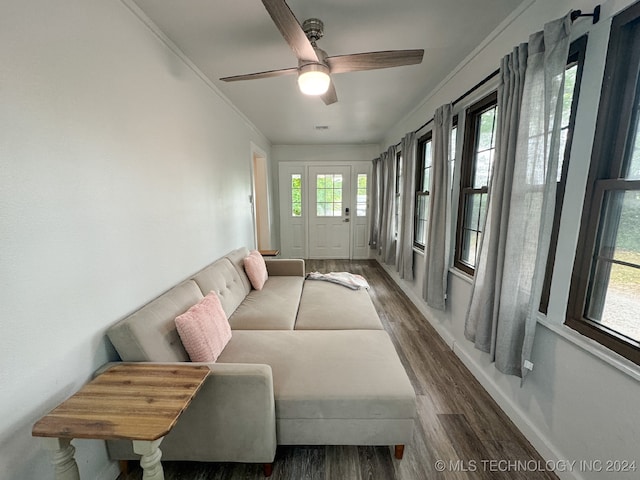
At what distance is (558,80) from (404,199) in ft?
7.38

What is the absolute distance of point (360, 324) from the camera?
192 cm

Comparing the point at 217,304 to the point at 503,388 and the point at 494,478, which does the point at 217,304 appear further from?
the point at 503,388

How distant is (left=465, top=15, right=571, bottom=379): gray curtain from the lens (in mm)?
1244

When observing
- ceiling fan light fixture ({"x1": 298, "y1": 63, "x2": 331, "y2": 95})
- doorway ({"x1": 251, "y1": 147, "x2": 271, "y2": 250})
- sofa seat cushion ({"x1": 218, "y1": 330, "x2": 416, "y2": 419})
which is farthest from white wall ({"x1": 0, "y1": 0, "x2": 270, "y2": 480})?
doorway ({"x1": 251, "y1": 147, "x2": 271, "y2": 250})

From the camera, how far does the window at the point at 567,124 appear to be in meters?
1.23

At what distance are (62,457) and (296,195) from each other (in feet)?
15.9

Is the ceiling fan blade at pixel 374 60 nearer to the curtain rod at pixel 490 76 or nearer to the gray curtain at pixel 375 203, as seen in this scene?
the curtain rod at pixel 490 76

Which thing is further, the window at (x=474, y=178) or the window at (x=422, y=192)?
the window at (x=422, y=192)

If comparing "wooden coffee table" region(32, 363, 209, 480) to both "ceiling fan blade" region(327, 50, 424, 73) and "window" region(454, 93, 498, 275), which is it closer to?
"ceiling fan blade" region(327, 50, 424, 73)

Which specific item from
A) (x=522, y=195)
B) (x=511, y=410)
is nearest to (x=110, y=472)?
(x=511, y=410)

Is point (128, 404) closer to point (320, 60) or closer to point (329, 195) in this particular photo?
point (320, 60)

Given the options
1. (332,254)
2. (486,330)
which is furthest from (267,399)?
(332,254)

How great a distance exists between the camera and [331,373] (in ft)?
4.48

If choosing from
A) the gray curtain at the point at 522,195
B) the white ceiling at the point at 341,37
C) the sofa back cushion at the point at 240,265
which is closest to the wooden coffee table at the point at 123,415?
the sofa back cushion at the point at 240,265
